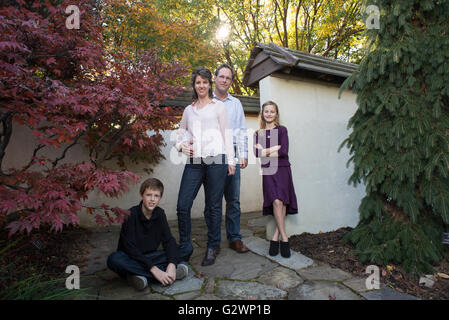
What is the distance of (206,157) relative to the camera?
2.64m

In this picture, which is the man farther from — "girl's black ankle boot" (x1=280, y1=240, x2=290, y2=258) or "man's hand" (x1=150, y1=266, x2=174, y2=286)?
"man's hand" (x1=150, y1=266, x2=174, y2=286)

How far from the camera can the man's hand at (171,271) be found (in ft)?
7.23

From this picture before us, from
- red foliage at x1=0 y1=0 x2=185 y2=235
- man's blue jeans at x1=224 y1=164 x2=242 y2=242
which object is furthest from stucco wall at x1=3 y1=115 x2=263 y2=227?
man's blue jeans at x1=224 y1=164 x2=242 y2=242

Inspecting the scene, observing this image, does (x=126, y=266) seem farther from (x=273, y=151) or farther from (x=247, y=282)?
(x=273, y=151)

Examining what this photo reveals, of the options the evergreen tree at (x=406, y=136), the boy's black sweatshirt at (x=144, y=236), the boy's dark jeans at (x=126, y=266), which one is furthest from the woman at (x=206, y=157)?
the evergreen tree at (x=406, y=136)

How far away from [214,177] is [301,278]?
4.10ft

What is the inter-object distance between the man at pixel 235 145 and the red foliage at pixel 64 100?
92cm

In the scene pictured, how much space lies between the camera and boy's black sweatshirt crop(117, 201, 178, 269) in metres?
2.21

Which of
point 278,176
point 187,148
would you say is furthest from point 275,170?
point 187,148

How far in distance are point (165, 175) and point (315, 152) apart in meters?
2.74

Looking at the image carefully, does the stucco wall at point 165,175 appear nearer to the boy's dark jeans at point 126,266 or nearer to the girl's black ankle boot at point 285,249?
the boy's dark jeans at point 126,266

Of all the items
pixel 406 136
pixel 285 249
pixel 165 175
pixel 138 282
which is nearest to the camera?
pixel 138 282
